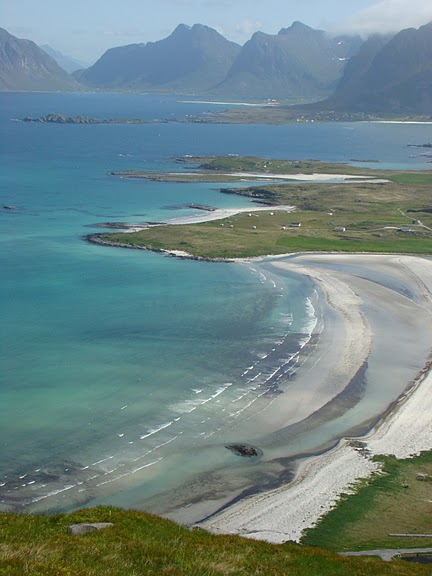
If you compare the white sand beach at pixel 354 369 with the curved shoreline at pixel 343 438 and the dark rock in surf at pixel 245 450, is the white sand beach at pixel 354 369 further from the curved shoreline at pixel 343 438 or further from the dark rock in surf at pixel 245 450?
Result: the dark rock in surf at pixel 245 450

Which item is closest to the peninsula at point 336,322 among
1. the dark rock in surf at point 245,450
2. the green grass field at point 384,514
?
the green grass field at point 384,514

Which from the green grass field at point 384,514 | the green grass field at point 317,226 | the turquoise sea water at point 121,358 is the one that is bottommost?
the green grass field at point 384,514

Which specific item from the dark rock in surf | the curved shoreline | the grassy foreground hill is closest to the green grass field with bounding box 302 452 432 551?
the curved shoreline

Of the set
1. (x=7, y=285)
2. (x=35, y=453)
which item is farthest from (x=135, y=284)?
(x=35, y=453)

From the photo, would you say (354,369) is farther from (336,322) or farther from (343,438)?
(343,438)

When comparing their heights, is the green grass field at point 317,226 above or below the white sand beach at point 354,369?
above

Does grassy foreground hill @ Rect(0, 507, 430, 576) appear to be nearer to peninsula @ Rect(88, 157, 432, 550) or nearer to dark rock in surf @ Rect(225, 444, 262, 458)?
peninsula @ Rect(88, 157, 432, 550)

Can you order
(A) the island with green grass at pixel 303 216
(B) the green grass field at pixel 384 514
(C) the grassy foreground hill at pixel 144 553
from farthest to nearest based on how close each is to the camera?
(A) the island with green grass at pixel 303 216, (B) the green grass field at pixel 384 514, (C) the grassy foreground hill at pixel 144 553
